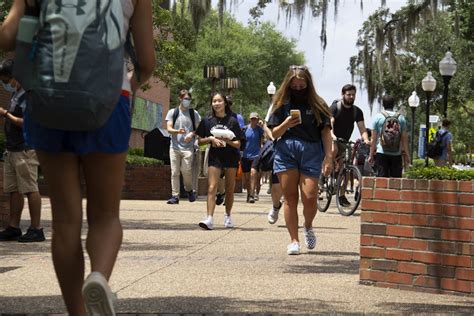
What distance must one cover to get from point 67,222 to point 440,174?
3.56 metres

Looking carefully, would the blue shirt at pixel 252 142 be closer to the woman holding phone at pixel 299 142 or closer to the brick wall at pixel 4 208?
the brick wall at pixel 4 208

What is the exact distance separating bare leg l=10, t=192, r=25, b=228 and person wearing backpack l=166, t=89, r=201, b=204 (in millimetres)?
6126

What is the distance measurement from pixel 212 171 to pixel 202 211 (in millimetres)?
4073

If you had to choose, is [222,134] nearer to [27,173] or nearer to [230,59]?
[27,173]

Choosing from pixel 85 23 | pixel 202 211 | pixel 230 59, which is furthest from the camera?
pixel 230 59

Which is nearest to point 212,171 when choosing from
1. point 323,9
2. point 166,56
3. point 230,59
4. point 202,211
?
point 323,9

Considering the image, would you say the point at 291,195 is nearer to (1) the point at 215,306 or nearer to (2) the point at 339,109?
(1) the point at 215,306

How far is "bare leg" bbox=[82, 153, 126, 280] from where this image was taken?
4.46 meters

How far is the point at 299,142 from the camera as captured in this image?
10070 millimetres

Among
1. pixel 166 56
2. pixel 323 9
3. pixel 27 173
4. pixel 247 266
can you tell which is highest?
pixel 166 56

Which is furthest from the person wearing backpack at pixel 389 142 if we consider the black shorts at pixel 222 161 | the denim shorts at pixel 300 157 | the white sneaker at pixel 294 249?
the white sneaker at pixel 294 249

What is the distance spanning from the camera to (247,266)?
28.8 ft

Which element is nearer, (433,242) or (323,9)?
(433,242)

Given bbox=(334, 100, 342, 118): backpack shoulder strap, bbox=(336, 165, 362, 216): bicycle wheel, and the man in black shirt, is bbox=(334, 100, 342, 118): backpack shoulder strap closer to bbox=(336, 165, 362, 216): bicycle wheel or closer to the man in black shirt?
bbox=(336, 165, 362, 216): bicycle wheel
